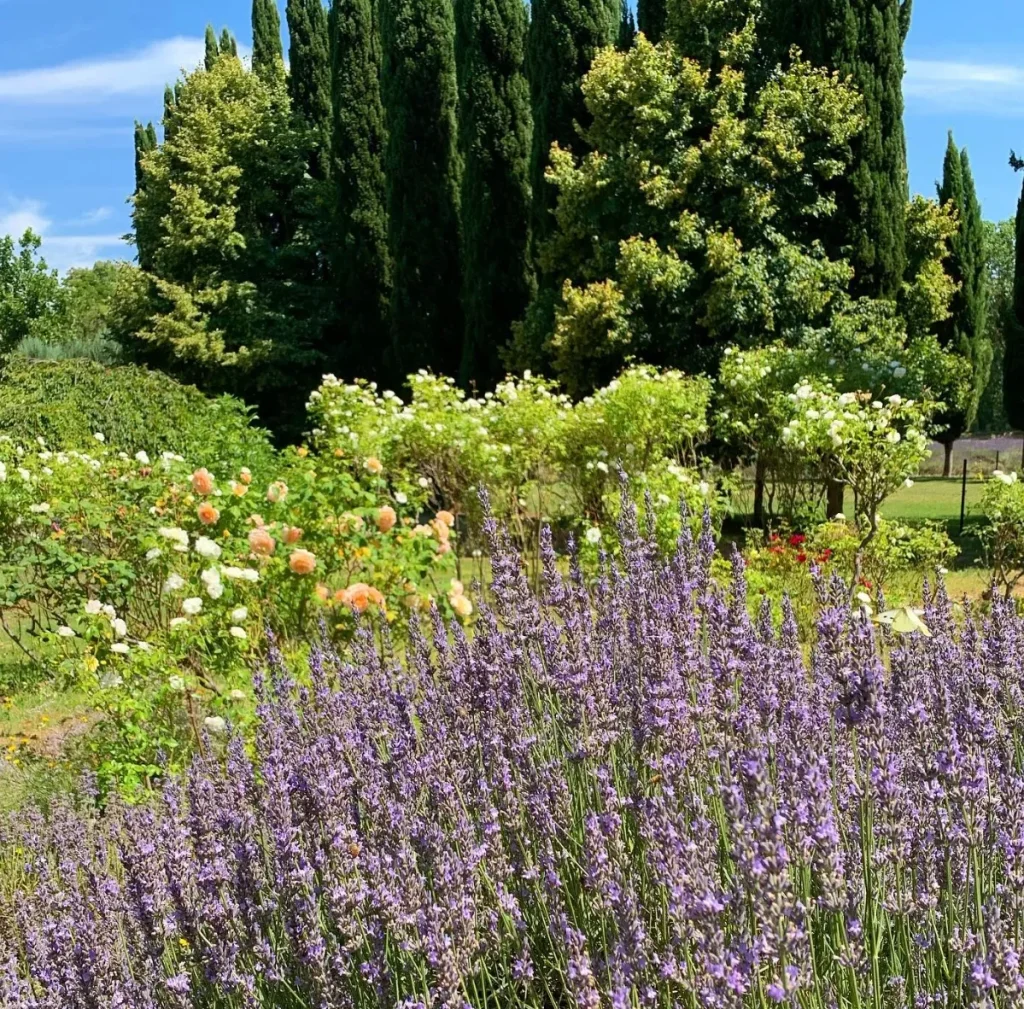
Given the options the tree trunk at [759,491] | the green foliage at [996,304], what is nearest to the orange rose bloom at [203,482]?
the tree trunk at [759,491]

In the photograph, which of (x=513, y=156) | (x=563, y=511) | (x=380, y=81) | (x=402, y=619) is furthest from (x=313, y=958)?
(x=380, y=81)

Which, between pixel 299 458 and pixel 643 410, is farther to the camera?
pixel 643 410

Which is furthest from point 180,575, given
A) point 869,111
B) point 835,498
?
point 869,111

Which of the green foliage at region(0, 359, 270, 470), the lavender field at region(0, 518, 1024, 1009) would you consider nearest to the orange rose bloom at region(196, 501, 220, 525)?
the lavender field at region(0, 518, 1024, 1009)

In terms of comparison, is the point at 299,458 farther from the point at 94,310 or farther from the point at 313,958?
the point at 94,310

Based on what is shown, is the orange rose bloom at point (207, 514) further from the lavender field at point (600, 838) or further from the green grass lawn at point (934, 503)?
the green grass lawn at point (934, 503)

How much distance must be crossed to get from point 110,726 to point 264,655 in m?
1.07

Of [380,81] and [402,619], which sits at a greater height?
[380,81]

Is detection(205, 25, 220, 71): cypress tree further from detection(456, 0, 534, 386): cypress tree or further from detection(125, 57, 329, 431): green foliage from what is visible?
detection(456, 0, 534, 386): cypress tree

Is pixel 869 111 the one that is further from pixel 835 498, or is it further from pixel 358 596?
pixel 358 596

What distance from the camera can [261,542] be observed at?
5.45 m

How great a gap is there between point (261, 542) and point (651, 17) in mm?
13323

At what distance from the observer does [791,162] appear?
1306 cm

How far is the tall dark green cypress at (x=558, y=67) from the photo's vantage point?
51.7 ft
